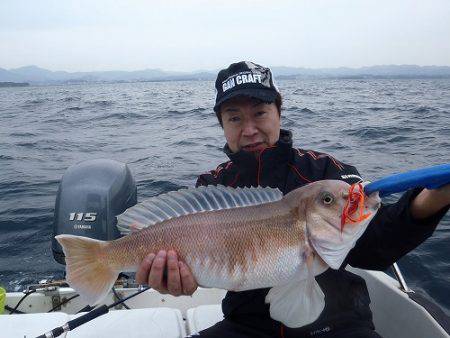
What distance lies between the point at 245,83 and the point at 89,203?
2.62 meters

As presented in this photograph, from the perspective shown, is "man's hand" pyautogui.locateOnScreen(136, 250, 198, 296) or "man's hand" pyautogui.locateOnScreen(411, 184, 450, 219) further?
"man's hand" pyautogui.locateOnScreen(136, 250, 198, 296)

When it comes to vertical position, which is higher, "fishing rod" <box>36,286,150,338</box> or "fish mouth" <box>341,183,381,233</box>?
"fish mouth" <box>341,183,381,233</box>

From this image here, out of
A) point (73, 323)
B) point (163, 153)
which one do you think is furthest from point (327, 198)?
point (163, 153)

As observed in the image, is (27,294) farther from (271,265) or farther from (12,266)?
(271,265)

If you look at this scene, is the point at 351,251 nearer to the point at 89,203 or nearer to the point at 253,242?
the point at 253,242

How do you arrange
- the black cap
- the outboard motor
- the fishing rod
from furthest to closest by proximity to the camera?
the outboard motor
the black cap
the fishing rod

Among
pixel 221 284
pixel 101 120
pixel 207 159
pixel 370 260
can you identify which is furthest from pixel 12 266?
pixel 101 120

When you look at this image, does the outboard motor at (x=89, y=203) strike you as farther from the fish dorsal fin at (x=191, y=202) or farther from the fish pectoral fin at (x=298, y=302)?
the fish pectoral fin at (x=298, y=302)

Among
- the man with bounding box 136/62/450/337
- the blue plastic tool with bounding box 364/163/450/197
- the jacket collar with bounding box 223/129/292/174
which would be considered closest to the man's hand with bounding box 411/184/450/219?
the man with bounding box 136/62/450/337

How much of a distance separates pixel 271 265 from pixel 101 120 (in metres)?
23.2

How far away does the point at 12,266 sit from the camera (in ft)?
22.4

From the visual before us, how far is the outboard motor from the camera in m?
5.17

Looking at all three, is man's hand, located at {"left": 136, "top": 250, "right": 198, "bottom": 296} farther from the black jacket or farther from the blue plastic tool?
the blue plastic tool

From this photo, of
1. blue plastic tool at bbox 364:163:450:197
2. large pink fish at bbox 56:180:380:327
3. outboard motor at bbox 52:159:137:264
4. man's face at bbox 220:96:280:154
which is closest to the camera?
blue plastic tool at bbox 364:163:450:197
